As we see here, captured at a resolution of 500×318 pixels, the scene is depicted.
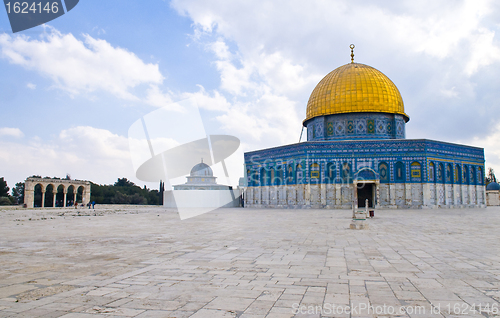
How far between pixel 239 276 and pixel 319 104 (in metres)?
30.1

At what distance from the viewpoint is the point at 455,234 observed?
369 inches

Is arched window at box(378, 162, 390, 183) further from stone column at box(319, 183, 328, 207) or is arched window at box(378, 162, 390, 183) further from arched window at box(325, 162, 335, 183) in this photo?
stone column at box(319, 183, 328, 207)

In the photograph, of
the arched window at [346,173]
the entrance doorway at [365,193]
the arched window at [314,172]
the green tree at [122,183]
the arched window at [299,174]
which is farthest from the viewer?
the green tree at [122,183]

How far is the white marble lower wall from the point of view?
27.2m

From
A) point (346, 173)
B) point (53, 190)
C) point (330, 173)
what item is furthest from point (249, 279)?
point (53, 190)

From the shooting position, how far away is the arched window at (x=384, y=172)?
91.8 ft

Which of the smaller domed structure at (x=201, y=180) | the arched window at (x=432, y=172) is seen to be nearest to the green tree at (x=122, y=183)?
the smaller domed structure at (x=201, y=180)

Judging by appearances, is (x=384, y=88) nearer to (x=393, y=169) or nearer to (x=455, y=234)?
(x=393, y=169)

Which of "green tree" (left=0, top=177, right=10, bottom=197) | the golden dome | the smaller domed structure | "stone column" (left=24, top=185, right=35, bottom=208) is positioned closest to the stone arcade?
the golden dome

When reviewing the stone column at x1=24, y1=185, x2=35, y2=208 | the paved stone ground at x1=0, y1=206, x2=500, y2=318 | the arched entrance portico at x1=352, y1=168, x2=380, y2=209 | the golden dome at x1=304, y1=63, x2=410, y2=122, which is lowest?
the paved stone ground at x1=0, y1=206, x2=500, y2=318

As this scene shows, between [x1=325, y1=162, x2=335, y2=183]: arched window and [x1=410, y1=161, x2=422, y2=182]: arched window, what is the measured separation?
5.95 metres

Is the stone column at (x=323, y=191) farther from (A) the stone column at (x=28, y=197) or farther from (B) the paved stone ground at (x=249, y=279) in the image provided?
(A) the stone column at (x=28, y=197)

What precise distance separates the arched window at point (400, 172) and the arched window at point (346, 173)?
3.52 m

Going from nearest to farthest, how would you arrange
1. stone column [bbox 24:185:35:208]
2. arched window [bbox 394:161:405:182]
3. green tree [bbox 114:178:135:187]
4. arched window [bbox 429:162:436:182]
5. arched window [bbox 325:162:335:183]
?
1. arched window [bbox 429:162:436:182]
2. arched window [bbox 394:161:405:182]
3. arched window [bbox 325:162:335:183]
4. stone column [bbox 24:185:35:208]
5. green tree [bbox 114:178:135:187]
